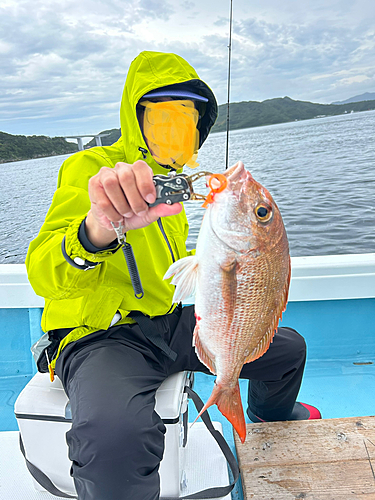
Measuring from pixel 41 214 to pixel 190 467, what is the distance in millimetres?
7419

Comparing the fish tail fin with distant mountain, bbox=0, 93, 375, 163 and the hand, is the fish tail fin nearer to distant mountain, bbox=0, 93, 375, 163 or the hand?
the hand

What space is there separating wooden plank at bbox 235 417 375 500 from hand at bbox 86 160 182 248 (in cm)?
137

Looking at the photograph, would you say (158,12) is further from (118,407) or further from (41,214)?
(118,407)

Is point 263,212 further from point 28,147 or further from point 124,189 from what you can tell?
point 28,147

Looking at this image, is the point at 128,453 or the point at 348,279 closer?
the point at 128,453

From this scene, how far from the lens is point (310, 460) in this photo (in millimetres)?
1660

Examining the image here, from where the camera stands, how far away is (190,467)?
→ 6.08 feet

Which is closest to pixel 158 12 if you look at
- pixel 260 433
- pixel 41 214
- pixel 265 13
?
pixel 41 214

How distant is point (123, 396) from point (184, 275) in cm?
54

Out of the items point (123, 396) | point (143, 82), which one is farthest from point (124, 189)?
point (143, 82)

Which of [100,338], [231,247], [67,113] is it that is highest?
[67,113]

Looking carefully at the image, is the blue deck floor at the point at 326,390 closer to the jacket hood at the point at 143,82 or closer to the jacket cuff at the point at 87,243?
the jacket cuff at the point at 87,243

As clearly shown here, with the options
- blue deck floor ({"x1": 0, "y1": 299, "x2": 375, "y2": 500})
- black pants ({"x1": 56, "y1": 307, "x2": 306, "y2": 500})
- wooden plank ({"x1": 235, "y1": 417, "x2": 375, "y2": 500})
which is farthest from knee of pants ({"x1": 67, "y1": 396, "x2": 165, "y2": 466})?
blue deck floor ({"x1": 0, "y1": 299, "x2": 375, "y2": 500})

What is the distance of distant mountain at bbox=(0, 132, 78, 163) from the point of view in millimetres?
7863
